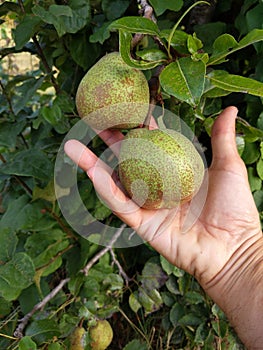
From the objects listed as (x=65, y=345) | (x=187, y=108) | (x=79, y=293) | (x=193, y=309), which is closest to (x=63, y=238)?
(x=79, y=293)

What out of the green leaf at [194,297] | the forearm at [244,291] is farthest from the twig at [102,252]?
the forearm at [244,291]

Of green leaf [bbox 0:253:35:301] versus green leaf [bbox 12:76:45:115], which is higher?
green leaf [bbox 12:76:45:115]

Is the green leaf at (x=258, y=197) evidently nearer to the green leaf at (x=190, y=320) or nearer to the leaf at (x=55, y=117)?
the green leaf at (x=190, y=320)

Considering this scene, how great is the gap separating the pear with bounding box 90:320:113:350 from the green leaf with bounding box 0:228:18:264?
1.29 feet

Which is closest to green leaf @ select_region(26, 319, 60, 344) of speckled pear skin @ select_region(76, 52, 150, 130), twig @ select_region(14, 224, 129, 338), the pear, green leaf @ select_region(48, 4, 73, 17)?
twig @ select_region(14, 224, 129, 338)

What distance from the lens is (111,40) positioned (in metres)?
1.26

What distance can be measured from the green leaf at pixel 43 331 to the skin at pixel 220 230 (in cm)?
31

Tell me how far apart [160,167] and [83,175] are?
54 cm

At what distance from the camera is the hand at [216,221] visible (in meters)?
1.06

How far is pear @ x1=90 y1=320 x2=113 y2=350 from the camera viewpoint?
4.20 ft

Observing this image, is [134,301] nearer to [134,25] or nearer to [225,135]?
[225,135]

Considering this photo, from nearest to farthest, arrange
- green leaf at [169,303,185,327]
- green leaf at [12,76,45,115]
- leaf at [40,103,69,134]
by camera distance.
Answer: leaf at [40,103,69,134] < green leaf at [12,76,45,115] < green leaf at [169,303,185,327]

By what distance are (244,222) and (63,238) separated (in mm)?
597

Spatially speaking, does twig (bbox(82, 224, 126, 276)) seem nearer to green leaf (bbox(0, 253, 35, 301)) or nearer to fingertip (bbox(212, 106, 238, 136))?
green leaf (bbox(0, 253, 35, 301))
